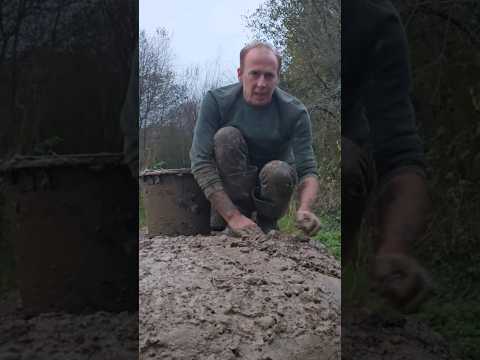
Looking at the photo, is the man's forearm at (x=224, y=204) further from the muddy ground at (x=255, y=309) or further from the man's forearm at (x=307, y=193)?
the man's forearm at (x=307, y=193)

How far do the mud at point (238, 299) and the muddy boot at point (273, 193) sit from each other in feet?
0.33

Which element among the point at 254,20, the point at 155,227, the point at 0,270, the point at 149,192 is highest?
the point at 254,20

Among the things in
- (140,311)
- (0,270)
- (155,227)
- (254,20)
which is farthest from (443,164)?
(0,270)

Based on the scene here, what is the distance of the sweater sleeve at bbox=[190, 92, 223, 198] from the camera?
9.66 ft

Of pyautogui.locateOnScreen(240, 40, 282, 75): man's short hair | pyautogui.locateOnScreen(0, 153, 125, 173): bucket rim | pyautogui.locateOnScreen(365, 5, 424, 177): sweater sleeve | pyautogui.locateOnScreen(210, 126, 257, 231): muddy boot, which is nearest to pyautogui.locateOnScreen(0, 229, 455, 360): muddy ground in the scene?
pyautogui.locateOnScreen(210, 126, 257, 231): muddy boot

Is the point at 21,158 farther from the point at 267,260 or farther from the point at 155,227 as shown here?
the point at 267,260

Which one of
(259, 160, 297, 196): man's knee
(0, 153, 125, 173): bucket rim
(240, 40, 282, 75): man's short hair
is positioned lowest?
(259, 160, 297, 196): man's knee

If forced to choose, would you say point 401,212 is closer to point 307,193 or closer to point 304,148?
point 307,193

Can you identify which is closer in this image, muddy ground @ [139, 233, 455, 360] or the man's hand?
muddy ground @ [139, 233, 455, 360]

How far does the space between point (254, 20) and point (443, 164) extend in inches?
50.3

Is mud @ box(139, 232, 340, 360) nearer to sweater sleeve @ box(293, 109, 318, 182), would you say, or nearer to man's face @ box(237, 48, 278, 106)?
sweater sleeve @ box(293, 109, 318, 182)

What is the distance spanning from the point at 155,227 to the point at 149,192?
7.6 inches

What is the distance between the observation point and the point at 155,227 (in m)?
2.96

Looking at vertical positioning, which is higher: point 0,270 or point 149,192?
point 149,192
